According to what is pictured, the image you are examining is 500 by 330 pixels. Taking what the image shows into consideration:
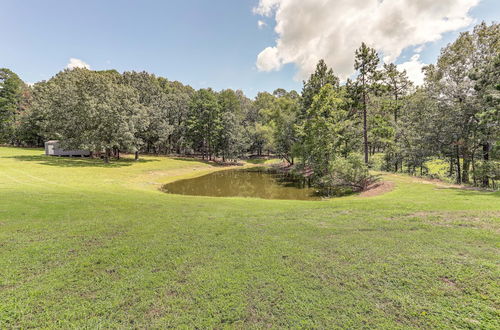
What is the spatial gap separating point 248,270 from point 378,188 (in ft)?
55.7

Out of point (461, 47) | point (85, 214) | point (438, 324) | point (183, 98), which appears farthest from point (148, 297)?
point (183, 98)

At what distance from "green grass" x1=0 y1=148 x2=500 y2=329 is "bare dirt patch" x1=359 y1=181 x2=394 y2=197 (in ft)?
25.6

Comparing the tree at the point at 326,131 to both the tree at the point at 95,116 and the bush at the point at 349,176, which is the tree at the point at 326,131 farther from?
the tree at the point at 95,116

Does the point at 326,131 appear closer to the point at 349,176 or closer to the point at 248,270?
the point at 349,176

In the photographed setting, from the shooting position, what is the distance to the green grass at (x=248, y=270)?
3.68 meters

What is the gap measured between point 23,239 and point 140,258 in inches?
154

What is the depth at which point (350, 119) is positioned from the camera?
2638 cm

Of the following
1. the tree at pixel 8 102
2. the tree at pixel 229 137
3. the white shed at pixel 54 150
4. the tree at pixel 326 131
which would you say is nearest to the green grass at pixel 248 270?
the tree at pixel 326 131

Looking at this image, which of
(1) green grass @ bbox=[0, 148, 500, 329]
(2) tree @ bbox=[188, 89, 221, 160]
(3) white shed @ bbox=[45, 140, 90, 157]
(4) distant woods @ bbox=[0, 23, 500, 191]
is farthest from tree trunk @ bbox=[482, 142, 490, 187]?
(3) white shed @ bbox=[45, 140, 90, 157]

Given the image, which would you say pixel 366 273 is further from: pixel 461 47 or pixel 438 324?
pixel 461 47

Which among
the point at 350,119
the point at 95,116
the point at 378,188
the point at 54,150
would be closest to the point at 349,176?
the point at 378,188

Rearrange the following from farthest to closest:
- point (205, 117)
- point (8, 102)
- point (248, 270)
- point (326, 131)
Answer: point (8, 102) → point (205, 117) → point (326, 131) → point (248, 270)

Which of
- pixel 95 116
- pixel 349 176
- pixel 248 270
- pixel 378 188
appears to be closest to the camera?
pixel 248 270

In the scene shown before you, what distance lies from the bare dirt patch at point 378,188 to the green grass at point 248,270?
781 cm
